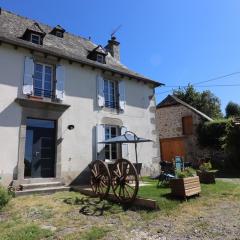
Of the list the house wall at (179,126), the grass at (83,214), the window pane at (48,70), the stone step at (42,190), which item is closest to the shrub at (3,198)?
the grass at (83,214)

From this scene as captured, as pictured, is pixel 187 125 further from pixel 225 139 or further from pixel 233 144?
pixel 233 144

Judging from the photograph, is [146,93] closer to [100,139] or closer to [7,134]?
[100,139]

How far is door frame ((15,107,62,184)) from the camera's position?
28.3 feet

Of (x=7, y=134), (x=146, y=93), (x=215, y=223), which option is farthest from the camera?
(x=146, y=93)

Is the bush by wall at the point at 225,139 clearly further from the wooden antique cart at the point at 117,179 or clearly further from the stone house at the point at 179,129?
the wooden antique cart at the point at 117,179

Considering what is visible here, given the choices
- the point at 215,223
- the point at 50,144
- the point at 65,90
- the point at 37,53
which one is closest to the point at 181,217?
the point at 215,223

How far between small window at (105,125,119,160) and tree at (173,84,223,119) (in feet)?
78.9

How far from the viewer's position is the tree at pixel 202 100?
34.0 meters

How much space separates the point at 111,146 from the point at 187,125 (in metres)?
9.99

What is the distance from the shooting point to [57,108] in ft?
32.2

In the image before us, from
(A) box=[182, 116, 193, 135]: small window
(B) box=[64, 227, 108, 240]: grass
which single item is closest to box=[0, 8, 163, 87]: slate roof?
(B) box=[64, 227, 108, 240]: grass

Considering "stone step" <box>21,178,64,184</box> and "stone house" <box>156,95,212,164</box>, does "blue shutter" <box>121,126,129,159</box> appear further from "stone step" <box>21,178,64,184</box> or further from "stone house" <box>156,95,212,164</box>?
"stone house" <box>156,95,212,164</box>

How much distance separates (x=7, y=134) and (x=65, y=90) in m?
2.74

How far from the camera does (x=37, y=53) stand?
9805mm
